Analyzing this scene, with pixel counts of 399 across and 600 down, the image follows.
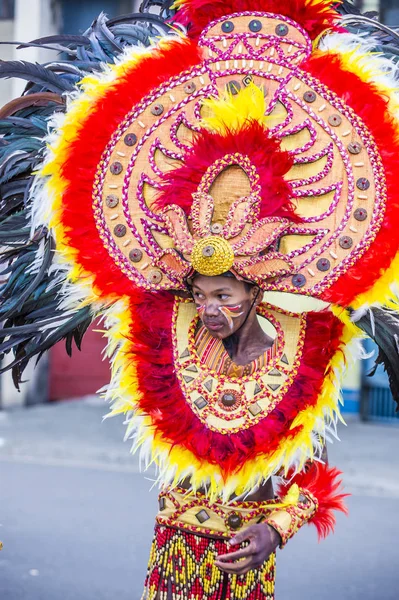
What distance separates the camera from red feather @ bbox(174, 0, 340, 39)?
2.84 metres

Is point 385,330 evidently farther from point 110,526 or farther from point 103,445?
point 103,445

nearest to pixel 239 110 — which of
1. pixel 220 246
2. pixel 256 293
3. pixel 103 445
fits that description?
pixel 220 246

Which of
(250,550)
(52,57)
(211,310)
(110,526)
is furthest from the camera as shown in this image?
(52,57)

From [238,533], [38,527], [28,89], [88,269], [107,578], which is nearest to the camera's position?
[238,533]

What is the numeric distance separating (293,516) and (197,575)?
1.23 feet

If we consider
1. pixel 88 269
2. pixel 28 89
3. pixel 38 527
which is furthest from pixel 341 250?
pixel 38 527

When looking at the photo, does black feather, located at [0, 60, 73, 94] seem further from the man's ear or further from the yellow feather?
the man's ear

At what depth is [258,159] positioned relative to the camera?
274 cm

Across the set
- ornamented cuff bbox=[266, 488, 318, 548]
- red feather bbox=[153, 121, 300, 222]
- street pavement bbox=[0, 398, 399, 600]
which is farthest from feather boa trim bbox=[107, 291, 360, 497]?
street pavement bbox=[0, 398, 399, 600]

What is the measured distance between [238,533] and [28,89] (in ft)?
5.56

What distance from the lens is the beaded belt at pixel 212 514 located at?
9.37ft

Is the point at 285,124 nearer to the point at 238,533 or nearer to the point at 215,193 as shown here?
the point at 215,193

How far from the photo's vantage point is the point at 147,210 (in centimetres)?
292

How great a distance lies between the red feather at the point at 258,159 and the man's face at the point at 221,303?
0.23 meters
